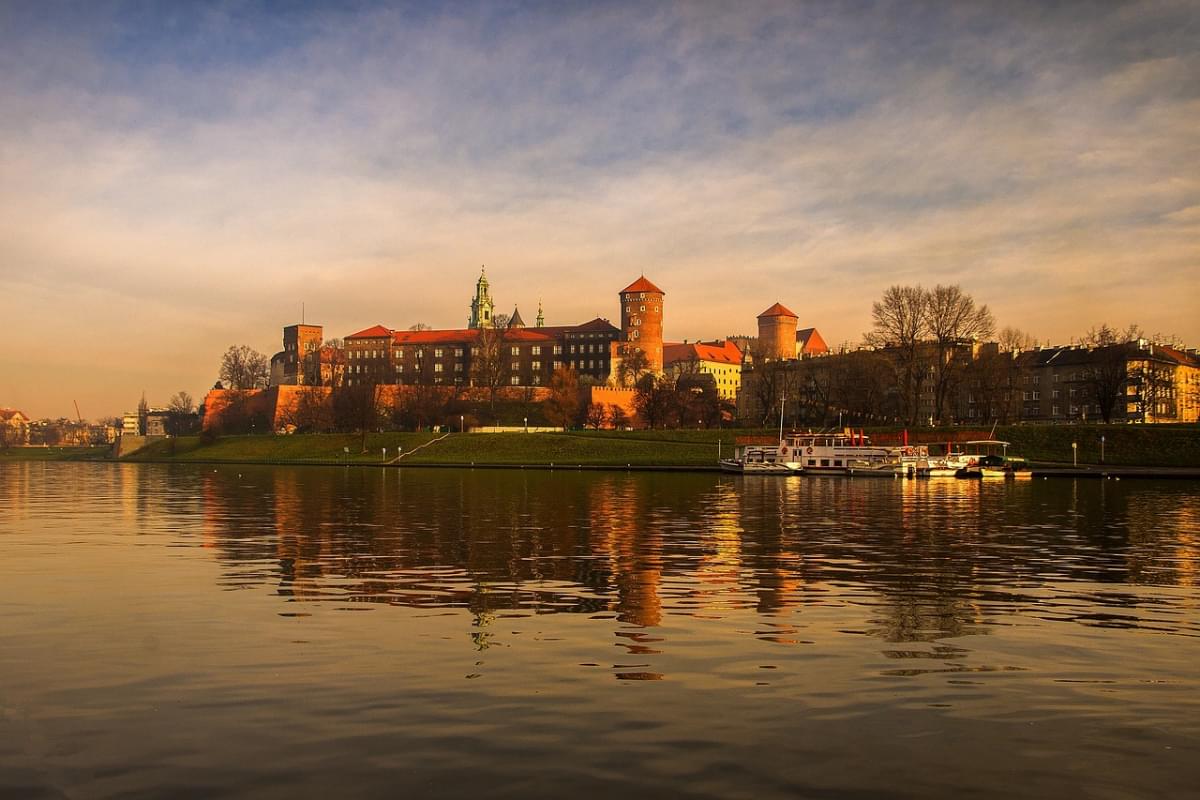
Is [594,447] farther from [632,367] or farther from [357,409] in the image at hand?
[632,367]

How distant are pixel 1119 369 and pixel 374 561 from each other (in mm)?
94291

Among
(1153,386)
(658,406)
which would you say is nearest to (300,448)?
(658,406)

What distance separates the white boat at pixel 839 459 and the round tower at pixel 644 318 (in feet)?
315

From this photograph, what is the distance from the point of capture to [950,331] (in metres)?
95.8

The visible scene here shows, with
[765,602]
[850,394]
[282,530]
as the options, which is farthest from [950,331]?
[765,602]

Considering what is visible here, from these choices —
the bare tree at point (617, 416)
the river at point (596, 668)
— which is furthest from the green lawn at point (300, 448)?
the river at point (596, 668)

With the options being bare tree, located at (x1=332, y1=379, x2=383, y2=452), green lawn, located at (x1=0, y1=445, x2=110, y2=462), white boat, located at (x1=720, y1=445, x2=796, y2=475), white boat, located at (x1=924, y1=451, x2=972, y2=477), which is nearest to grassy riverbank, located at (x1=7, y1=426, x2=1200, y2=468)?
bare tree, located at (x1=332, y1=379, x2=383, y2=452)

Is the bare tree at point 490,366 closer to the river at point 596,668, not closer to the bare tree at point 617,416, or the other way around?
the bare tree at point 617,416

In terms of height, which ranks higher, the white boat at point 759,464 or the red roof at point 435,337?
the red roof at point 435,337

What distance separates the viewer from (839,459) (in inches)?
3282

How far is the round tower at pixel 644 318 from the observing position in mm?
183625

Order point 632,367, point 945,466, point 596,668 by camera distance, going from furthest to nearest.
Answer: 1. point 632,367
2. point 945,466
3. point 596,668

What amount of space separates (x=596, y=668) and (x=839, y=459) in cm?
7338

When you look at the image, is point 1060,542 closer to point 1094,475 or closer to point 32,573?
point 32,573
